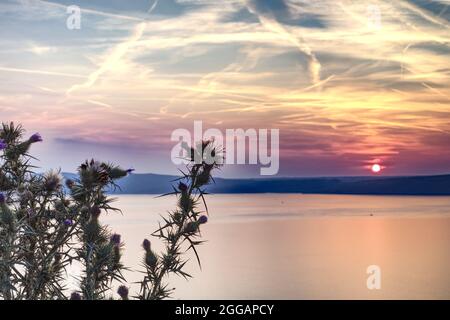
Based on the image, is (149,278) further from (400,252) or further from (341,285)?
(400,252)

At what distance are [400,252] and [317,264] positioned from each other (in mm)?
6799

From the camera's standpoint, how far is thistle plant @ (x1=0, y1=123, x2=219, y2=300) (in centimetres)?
492

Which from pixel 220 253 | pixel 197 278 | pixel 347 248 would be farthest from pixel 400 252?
pixel 197 278

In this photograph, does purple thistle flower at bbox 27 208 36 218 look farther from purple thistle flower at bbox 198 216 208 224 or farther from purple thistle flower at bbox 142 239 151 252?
purple thistle flower at bbox 198 216 208 224

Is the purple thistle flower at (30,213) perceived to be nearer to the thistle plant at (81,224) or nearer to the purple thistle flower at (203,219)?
the thistle plant at (81,224)

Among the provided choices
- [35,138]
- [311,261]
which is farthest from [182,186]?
[311,261]

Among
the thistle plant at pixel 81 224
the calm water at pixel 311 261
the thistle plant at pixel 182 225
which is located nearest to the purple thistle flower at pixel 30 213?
the thistle plant at pixel 81 224

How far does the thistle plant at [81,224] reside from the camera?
492cm

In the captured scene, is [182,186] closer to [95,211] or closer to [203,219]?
[203,219]

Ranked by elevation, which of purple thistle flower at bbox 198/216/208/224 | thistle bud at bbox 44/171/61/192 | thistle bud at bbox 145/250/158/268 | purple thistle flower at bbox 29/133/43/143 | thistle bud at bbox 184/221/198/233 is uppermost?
purple thistle flower at bbox 29/133/43/143

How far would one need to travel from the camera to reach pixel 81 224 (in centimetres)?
525

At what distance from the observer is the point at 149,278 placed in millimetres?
5441

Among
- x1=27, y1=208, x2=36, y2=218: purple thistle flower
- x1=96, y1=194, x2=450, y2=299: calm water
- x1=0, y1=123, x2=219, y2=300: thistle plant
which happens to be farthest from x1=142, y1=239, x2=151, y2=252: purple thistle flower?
x1=96, y1=194, x2=450, y2=299: calm water

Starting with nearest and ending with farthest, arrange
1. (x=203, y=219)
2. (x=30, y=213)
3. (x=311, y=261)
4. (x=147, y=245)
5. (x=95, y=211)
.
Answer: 1. (x=95, y=211)
2. (x=30, y=213)
3. (x=203, y=219)
4. (x=147, y=245)
5. (x=311, y=261)
